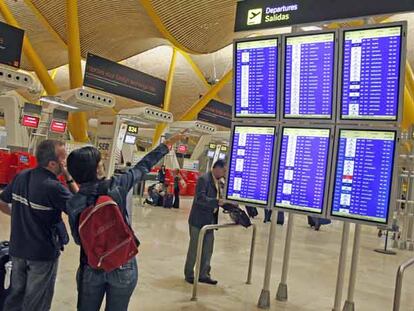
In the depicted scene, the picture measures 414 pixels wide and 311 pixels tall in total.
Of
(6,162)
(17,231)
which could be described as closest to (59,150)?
(17,231)

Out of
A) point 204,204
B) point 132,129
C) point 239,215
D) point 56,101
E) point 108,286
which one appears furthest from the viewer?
point 132,129

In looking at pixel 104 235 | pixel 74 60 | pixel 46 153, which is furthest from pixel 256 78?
pixel 74 60

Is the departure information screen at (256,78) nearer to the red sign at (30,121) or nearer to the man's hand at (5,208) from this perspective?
the man's hand at (5,208)

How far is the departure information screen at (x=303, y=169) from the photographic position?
12.7 ft

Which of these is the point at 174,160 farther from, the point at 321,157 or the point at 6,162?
the point at 321,157

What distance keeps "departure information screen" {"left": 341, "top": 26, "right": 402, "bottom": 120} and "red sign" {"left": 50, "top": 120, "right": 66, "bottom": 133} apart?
10.2 meters

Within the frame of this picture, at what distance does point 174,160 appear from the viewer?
21.2 meters

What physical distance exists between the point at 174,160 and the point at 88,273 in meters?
18.9

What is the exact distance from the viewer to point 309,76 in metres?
4.05

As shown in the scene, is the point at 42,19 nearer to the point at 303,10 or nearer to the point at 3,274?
the point at 303,10

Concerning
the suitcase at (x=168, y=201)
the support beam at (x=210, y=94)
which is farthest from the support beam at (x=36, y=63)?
the suitcase at (x=168, y=201)

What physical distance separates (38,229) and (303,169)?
7.49 ft

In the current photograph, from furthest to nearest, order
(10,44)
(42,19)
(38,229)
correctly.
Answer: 1. (42,19)
2. (10,44)
3. (38,229)

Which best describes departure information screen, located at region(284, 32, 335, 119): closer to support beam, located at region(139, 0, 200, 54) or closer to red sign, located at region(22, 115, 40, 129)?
red sign, located at region(22, 115, 40, 129)
